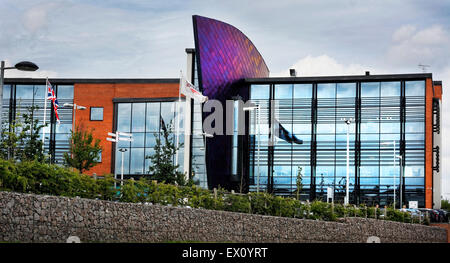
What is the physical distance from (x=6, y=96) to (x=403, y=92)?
39.0 meters

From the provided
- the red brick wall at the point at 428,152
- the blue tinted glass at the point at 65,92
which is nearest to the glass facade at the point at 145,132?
the blue tinted glass at the point at 65,92

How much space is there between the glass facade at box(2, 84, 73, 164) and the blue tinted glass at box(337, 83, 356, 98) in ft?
86.7

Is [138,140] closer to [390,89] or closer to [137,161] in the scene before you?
[137,161]

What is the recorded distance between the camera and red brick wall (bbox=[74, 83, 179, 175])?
6744 cm

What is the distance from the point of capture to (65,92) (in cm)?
6862

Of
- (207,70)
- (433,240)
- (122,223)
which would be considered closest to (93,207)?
(122,223)

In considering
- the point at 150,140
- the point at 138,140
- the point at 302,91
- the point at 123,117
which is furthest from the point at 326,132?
the point at 123,117

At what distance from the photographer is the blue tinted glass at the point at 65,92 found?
225 ft

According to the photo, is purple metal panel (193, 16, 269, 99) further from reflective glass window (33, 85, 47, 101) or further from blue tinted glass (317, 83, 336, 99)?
reflective glass window (33, 85, 47, 101)

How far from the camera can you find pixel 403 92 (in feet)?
203

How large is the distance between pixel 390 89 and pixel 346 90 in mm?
4015

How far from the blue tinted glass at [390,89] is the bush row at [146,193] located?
1074 inches

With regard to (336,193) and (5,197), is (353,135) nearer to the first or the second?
(336,193)

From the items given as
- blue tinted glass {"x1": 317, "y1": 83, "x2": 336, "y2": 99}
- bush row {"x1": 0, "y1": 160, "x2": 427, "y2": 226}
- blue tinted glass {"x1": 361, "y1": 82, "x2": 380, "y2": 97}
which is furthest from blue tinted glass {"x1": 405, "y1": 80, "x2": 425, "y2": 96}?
bush row {"x1": 0, "y1": 160, "x2": 427, "y2": 226}
